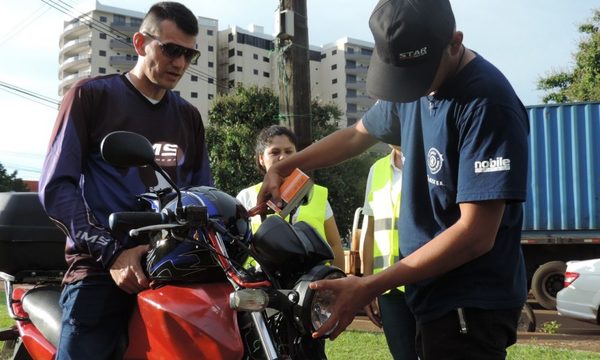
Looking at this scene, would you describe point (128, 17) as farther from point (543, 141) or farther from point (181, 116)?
point (181, 116)

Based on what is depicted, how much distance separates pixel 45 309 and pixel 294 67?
14.8 ft

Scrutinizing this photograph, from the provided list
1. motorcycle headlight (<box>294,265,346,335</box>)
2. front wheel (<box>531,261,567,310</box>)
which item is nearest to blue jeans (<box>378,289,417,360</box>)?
motorcycle headlight (<box>294,265,346,335</box>)

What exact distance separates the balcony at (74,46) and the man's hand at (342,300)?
7944cm

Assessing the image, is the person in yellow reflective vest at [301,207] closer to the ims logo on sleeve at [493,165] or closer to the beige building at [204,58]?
the ims logo on sleeve at [493,165]

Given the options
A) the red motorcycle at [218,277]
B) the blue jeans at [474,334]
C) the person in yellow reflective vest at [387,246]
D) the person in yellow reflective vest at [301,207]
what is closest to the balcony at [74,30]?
the person in yellow reflective vest at [301,207]

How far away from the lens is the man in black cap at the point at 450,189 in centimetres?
178

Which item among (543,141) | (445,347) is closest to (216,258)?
(445,347)

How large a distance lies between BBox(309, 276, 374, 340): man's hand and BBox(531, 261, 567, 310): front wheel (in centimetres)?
1050

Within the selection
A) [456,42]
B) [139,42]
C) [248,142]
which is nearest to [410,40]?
[456,42]

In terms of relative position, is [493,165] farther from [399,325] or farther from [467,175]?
[399,325]

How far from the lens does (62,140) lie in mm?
2467

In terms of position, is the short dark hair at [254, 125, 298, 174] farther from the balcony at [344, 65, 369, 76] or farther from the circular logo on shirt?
the balcony at [344, 65, 369, 76]

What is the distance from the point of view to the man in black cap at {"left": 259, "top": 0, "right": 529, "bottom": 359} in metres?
1.78

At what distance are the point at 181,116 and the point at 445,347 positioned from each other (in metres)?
1.63
